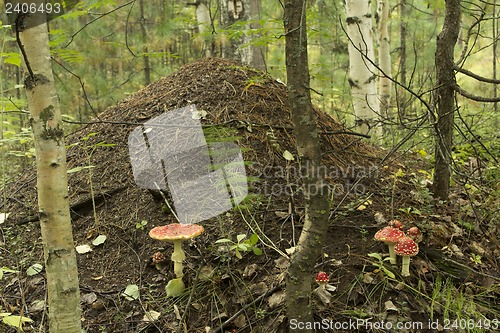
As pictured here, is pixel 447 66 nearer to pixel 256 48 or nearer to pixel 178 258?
pixel 178 258

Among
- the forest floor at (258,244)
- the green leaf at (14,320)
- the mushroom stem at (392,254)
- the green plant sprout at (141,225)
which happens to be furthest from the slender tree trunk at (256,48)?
the green leaf at (14,320)

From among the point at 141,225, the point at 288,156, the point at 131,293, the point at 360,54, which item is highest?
the point at 360,54

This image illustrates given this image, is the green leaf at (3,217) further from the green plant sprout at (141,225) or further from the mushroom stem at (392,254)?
the mushroom stem at (392,254)

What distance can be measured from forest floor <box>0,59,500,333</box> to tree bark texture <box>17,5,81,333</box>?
676mm

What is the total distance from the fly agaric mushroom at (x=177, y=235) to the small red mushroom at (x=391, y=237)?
1.25 metres

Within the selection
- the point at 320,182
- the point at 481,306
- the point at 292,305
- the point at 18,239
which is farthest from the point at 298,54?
the point at 18,239

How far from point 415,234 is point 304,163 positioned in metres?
1.25

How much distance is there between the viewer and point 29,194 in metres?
3.98

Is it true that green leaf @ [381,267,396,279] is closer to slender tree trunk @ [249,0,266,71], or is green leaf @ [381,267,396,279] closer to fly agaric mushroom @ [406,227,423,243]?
fly agaric mushroom @ [406,227,423,243]

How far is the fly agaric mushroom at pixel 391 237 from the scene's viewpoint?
255cm

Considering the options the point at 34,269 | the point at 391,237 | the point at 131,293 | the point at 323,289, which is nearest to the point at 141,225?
the point at 131,293

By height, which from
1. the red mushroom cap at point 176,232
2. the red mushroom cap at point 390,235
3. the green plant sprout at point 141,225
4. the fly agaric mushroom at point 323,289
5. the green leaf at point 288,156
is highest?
the green leaf at point 288,156

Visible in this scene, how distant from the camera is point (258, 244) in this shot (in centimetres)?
293

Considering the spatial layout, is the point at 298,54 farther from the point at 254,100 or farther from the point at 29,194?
the point at 29,194
